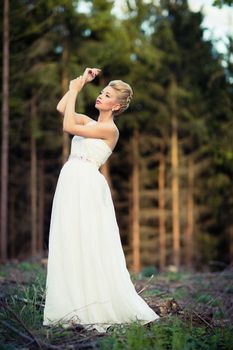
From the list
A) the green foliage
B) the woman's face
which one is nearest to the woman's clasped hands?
the woman's face

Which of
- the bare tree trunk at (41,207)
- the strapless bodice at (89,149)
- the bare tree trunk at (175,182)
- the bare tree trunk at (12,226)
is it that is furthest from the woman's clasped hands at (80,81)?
the bare tree trunk at (12,226)

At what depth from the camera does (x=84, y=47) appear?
69.8 feet

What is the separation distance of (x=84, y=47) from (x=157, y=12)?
19.1ft

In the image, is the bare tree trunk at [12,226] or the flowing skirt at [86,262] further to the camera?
the bare tree trunk at [12,226]

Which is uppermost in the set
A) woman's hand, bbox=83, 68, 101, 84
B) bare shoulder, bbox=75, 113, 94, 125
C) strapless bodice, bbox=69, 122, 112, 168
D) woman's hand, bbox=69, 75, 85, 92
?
woman's hand, bbox=83, 68, 101, 84

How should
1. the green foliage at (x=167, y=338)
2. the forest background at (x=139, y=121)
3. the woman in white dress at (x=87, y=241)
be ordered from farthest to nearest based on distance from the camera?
the forest background at (x=139, y=121)
the woman in white dress at (x=87, y=241)
the green foliage at (x=167, y=338)

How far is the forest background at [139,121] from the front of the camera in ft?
66.0

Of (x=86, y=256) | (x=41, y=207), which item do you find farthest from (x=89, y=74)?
(x=41, y=207)

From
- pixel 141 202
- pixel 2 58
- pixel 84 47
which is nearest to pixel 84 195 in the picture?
pixel 2 58

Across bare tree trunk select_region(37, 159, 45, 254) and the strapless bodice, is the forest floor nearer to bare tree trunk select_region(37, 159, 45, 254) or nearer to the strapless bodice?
the strapless bodice

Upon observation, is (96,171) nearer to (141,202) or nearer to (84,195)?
(84,195)

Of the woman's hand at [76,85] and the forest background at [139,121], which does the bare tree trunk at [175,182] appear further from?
the woman's hand at [76,85]

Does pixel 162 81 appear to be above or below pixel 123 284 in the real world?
above

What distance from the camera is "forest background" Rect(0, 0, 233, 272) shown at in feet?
66.0
